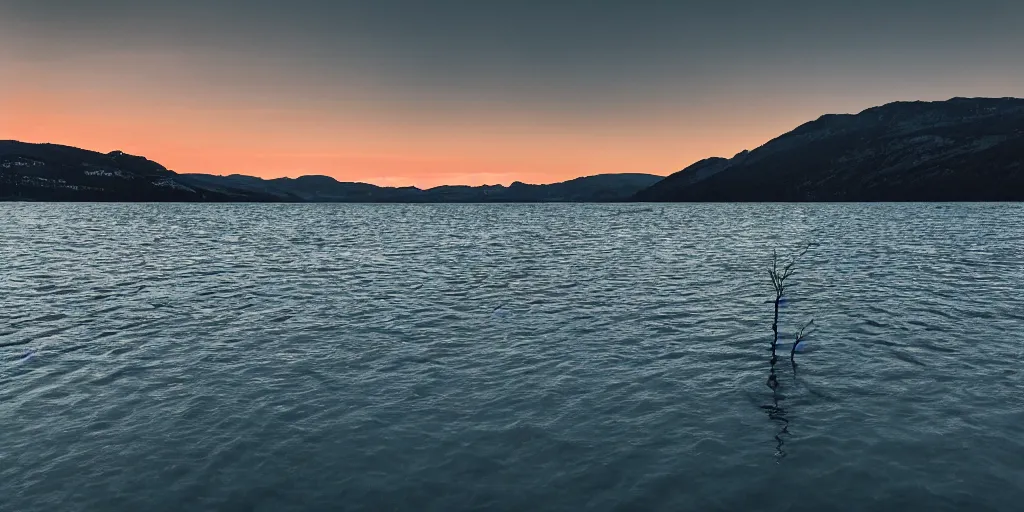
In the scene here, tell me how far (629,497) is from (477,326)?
60.1 feet

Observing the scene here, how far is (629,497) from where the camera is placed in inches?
520

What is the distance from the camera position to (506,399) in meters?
19.6

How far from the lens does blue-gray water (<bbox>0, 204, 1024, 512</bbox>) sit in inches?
538

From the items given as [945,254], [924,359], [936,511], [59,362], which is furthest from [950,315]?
[59,362]

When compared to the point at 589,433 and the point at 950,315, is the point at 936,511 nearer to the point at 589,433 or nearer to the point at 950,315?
the point at 589,433

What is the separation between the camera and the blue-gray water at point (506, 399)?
44.8ft

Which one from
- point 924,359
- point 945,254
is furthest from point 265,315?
point 945,254

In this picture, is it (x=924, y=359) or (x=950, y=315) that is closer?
(x=924, y=359)

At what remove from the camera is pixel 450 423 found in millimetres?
17500

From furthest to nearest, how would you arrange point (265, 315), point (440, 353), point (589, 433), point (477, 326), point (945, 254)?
1. point (945, 254)
2. point (265, 315)
3. point (477, 326)
4. point (440, 353)
5. point (589, 433)

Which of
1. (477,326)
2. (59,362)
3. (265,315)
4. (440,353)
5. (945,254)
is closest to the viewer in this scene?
(59,362)

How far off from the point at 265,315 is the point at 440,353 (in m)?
14.4

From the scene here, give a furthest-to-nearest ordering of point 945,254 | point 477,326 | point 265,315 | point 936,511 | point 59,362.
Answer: point 945,254 < point 265,315 < point 477,326 < point 59,362 < point 936,511

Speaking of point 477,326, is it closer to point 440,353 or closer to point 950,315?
point 440,353
